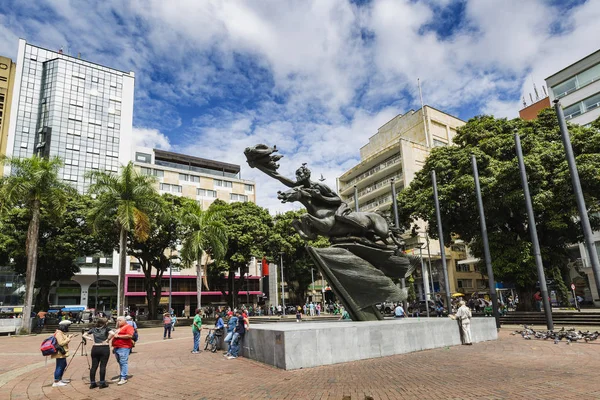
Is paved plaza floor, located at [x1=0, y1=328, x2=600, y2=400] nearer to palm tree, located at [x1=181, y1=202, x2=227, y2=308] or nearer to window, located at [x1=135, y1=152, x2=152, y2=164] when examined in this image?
palm tree, located at [x1=181, y1=202, x2=227, y2=308]

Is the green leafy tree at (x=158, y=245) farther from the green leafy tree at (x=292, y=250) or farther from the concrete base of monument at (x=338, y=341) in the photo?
the concrete base of monument at (x=338, y=341)

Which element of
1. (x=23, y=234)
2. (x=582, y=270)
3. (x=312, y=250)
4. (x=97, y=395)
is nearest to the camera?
(x=97, y=395)

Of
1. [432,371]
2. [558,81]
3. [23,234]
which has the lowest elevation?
[432,371]

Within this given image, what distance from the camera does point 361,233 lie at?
1232 cm

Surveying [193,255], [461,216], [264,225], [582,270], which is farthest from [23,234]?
[582,270]

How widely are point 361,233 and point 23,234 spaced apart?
102ft

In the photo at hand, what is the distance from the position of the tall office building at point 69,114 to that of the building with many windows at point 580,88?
5128cm

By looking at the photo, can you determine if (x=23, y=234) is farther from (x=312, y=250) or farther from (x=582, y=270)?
(x=582, y=270)

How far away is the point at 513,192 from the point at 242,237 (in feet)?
82.4

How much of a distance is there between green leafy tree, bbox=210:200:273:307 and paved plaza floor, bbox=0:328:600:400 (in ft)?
92.6

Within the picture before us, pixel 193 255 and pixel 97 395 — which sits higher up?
pixel 193 255

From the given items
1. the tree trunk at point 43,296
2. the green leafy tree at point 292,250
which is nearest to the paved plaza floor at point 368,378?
the tree trunk at point 43,296

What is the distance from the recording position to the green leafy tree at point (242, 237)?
39.4m

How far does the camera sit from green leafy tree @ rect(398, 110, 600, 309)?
21.6 metres
